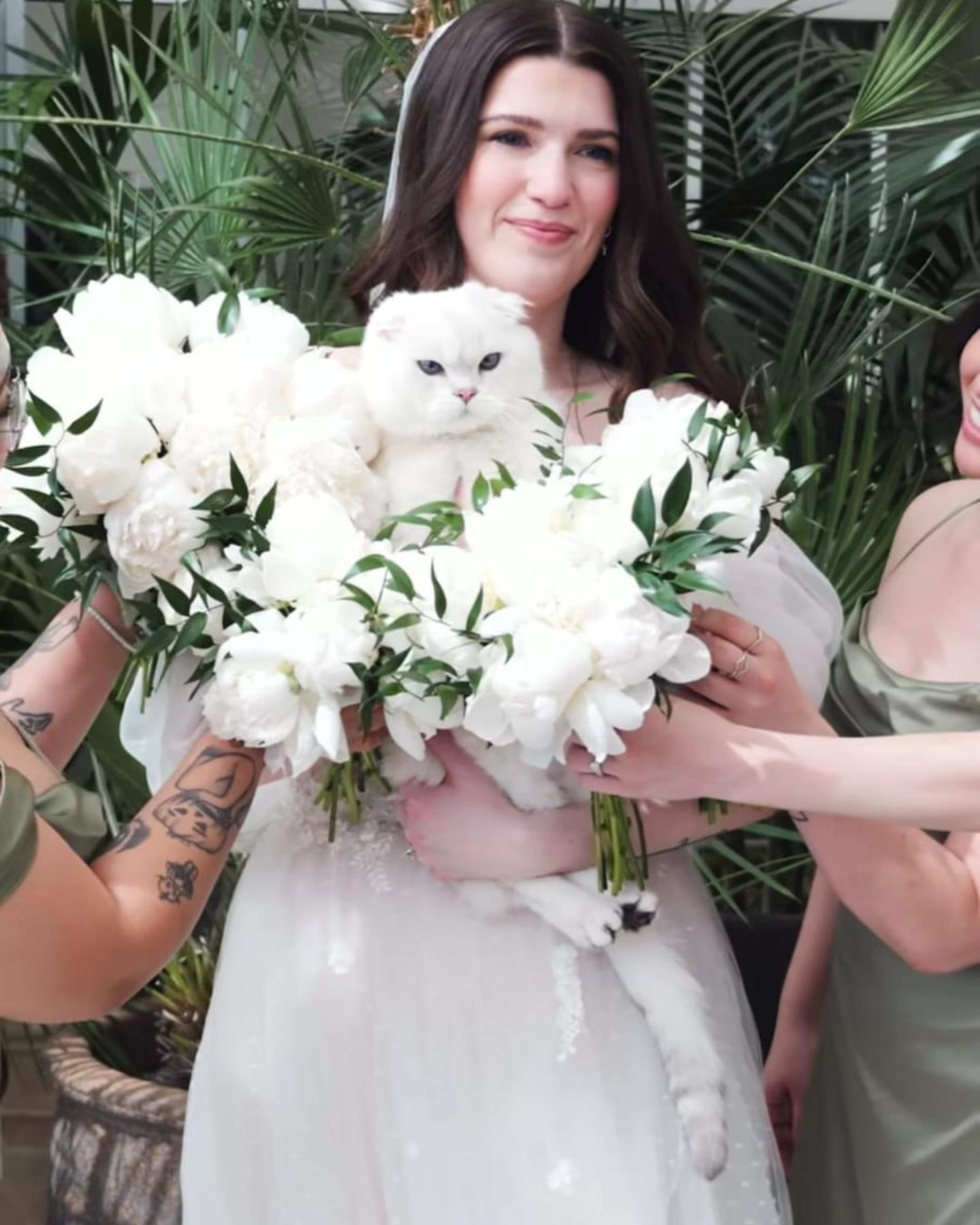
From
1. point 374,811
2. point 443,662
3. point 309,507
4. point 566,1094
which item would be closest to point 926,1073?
point 566,1094

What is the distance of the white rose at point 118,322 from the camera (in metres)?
1.42

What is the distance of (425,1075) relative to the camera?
4.72 ft

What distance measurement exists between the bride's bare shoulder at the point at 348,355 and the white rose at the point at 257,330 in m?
0.15

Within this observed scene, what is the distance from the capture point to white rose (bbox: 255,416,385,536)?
4.46 ft

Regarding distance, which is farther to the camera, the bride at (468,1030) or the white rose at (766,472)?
the bride at (468,1030)

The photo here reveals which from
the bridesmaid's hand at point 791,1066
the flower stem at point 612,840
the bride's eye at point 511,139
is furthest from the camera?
the bridesmaid's hand at point 791,1066

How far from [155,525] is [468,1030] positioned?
53cm

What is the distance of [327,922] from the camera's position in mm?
1464

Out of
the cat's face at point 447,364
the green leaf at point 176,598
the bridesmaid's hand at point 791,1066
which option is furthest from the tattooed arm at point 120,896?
the bridesmaid's hand at point 791,1066

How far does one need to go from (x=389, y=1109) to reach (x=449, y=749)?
33cm

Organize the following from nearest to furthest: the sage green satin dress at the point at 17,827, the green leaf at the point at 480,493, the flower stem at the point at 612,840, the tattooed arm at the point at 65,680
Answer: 1. the sage green satin dress at the point at 17,827
2. the green leaf at the point at 480,493
3. the flower stem at the point at 612,840
4. the tattooed arm at the point at 65,680

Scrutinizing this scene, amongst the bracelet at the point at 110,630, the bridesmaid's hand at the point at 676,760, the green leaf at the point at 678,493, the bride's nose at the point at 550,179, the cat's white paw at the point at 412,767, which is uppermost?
the bride's nose at the point at 550,179

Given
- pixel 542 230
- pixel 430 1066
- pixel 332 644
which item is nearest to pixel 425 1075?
pixel 430 1066

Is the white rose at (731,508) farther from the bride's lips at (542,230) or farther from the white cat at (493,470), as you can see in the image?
the bride's lips at (542,230)
